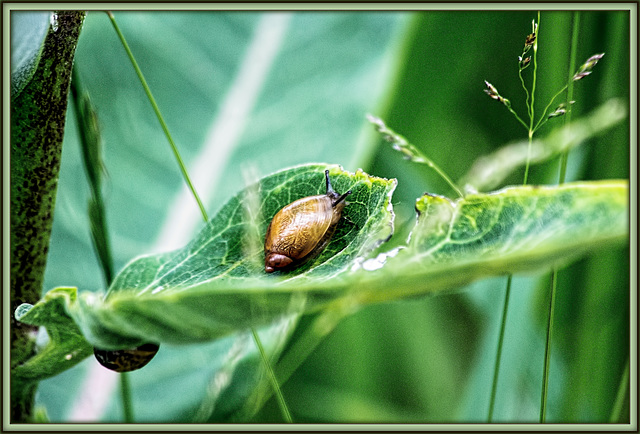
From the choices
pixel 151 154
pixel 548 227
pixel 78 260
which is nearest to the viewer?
pixel 548 227

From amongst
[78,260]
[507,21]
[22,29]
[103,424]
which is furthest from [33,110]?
[507,21]

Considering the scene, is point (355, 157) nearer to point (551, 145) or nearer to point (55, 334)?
point (551, 145)

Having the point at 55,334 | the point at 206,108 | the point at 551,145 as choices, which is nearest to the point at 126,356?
the point at 55,334

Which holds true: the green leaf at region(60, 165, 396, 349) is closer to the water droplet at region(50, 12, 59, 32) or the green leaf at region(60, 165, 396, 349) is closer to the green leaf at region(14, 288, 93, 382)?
the green leaf at region(14, 288, 93, 382)

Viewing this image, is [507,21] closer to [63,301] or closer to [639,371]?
[639,371]

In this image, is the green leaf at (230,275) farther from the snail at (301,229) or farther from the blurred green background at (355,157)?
the blurred green background at (355,157)

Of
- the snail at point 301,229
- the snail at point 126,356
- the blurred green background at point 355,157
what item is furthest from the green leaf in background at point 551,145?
the snail at point 126,356

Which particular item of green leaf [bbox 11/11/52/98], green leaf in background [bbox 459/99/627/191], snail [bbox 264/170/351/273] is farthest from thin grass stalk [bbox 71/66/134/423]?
green leaf in background [bbox 459/99/627/191]
